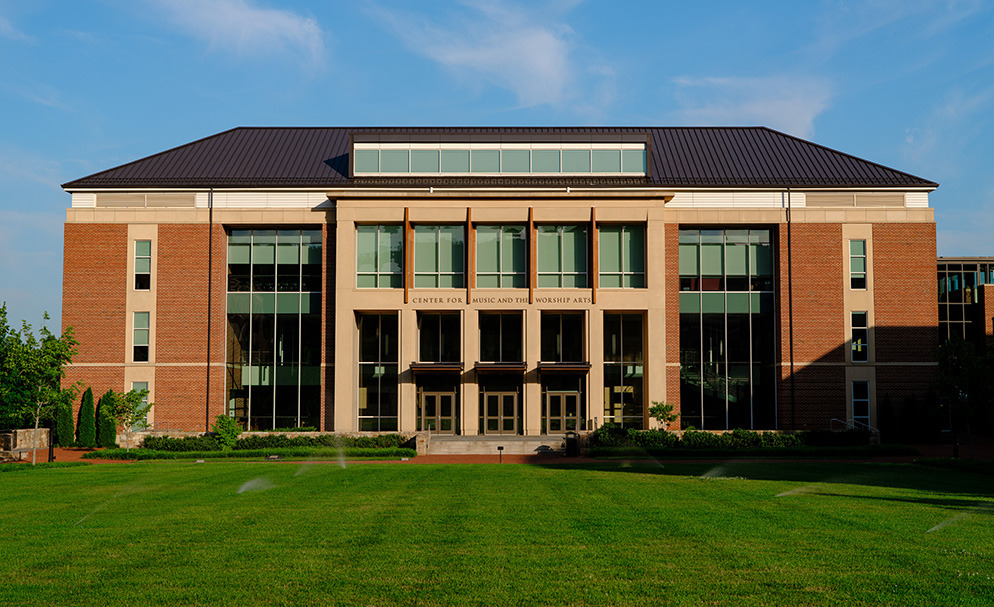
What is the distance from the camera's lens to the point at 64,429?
41062mm

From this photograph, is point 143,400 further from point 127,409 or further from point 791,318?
point 791,318

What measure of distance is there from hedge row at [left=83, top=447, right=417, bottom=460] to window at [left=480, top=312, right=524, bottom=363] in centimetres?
957

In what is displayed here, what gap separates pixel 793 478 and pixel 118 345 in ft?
112

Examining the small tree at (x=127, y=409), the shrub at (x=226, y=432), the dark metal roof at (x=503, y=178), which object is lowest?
the shrub at (x=226, y=432)

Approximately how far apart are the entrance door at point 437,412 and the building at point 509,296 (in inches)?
4.6

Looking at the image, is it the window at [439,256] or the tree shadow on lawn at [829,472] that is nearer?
the tree shadow on lawn at [829,472]

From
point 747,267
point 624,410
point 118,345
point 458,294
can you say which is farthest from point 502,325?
point 118,345

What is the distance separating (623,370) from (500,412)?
6.76 metres

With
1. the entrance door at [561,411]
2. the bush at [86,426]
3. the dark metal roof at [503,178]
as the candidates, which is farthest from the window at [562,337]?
the bush at [86,426]

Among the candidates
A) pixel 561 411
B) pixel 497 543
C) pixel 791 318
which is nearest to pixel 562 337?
pixel 561 411

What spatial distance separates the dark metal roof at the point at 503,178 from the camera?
44531 mm

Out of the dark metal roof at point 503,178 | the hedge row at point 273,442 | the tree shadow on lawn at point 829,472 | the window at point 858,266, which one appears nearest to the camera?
the tree shadow on lawn at point 829,472

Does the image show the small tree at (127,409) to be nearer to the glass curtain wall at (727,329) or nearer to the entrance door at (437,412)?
the entrance door at (437,412)

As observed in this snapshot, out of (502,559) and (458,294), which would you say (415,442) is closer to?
(458,294)
